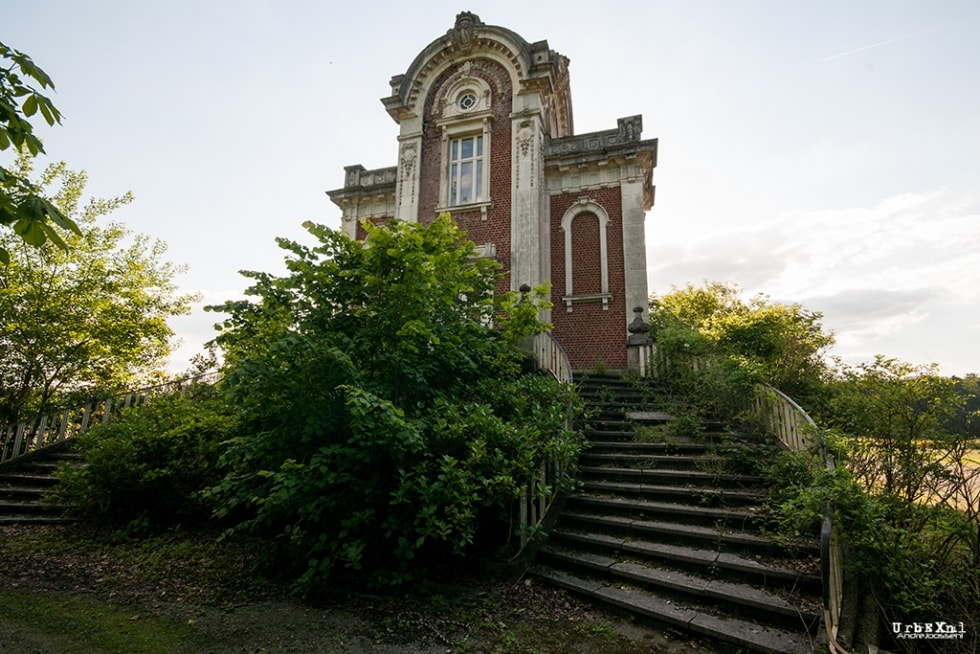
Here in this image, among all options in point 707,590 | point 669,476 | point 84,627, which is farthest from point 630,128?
point 84,627

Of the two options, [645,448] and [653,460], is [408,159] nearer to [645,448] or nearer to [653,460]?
[645,448]

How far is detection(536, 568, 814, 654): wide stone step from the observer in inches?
139

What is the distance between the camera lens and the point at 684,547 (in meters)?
4.93

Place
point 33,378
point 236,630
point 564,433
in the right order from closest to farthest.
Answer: point 236,630
point 564,433
point 33,378

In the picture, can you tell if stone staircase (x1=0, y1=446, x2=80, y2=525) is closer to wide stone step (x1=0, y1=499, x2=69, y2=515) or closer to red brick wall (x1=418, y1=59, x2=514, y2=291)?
wide stone step (x1=0, y1=499, x2=69, y2=515)

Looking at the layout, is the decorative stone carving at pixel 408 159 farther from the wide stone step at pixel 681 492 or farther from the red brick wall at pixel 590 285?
the wide stone step at pixel 681 492

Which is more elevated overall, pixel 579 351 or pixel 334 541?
pixel 579 351

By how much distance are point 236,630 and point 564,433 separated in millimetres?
3546

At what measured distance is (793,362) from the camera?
9820mm

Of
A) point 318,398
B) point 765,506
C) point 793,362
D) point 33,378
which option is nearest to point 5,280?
point 33,378

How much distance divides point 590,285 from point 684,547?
362 inches

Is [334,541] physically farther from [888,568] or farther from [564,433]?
[888,568]

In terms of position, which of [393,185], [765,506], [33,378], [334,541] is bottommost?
[334,541]

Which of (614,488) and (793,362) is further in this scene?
(793,362)
